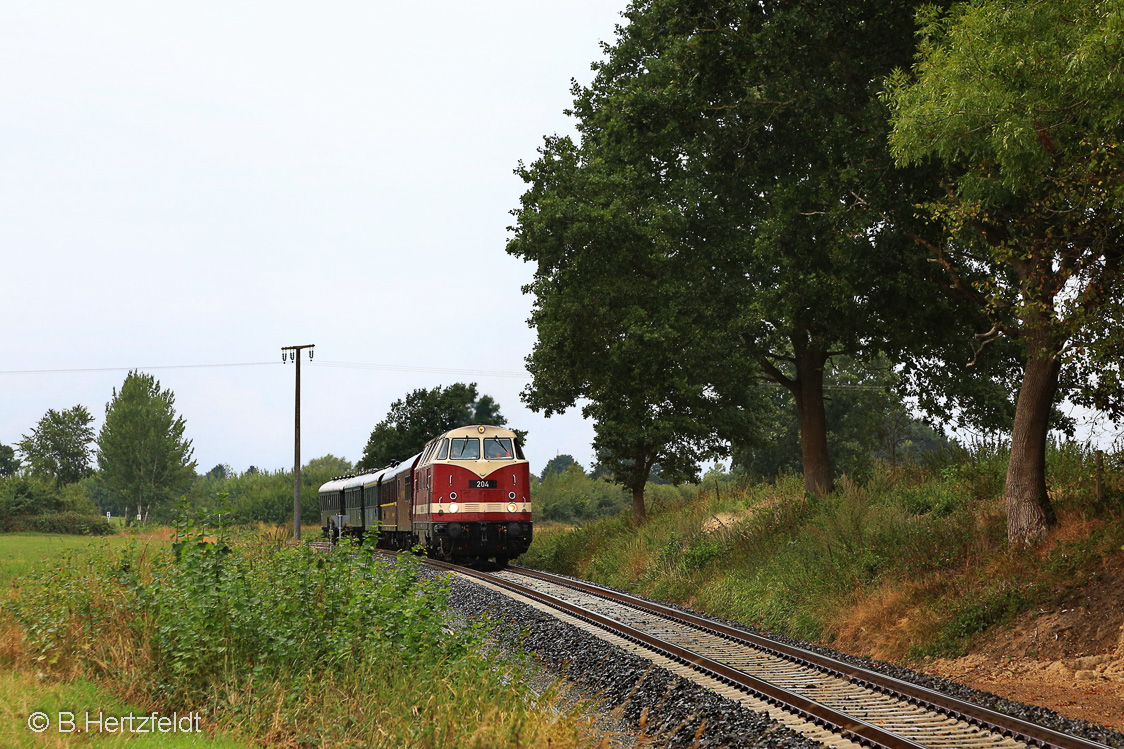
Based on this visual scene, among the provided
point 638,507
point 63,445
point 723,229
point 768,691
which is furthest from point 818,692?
Answer: point 63,445

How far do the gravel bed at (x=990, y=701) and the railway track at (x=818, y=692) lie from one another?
35cm

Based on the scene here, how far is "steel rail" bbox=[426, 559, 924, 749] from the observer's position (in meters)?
8.13

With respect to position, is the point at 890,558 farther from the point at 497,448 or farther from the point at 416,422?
the point at 416,422

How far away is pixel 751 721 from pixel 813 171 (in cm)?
1327

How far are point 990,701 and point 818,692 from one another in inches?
67.5

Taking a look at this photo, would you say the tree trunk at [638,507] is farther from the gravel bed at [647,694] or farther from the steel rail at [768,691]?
the gravel bed at [647,694]

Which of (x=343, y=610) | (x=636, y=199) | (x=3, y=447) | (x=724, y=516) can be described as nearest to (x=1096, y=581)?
(x=343, y=610)

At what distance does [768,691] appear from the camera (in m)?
10.0

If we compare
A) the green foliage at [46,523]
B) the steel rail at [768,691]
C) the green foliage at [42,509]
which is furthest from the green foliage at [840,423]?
the steel rail at [768,691]

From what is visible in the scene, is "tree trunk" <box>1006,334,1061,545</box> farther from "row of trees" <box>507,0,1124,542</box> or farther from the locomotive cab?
the locomotive cab

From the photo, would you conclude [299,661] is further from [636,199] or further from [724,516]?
[636,199]

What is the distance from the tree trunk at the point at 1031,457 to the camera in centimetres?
1377

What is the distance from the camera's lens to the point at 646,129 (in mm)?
19078

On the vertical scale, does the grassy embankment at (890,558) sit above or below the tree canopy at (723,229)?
below
